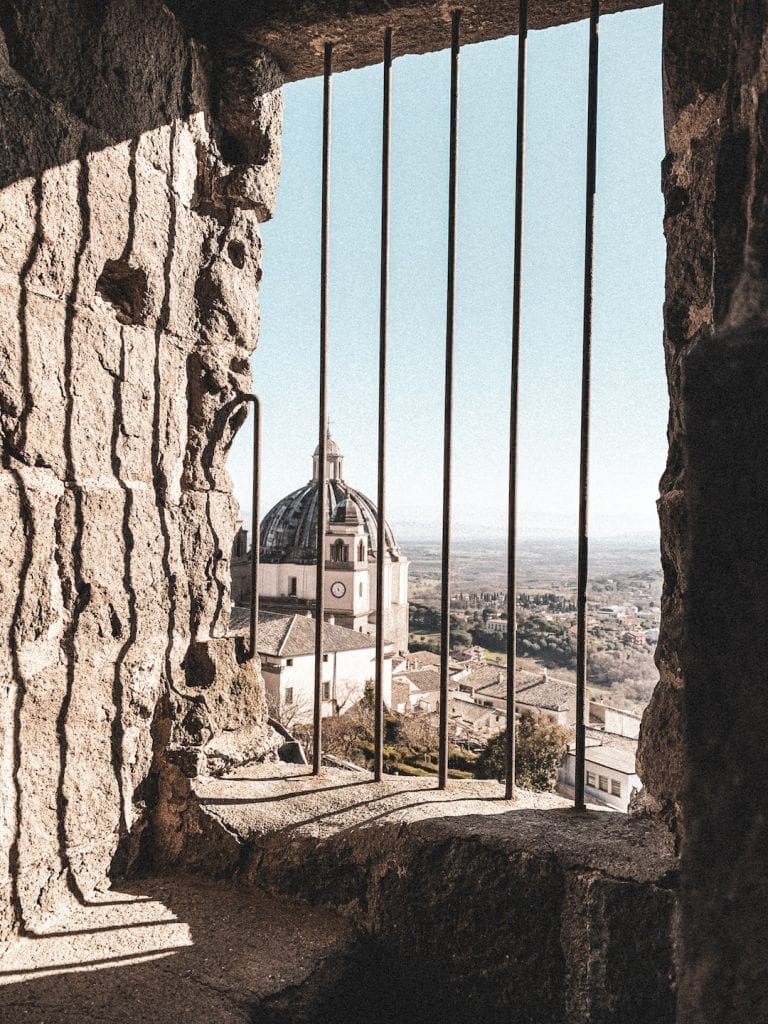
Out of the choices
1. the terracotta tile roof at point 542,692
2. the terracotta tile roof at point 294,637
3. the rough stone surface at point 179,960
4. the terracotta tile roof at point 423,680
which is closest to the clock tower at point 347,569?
the terracotta tile roof at point 423,680

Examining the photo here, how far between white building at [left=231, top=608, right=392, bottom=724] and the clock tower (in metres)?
11.8

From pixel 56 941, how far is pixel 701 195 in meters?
2.11

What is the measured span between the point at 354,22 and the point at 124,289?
3.13 feet

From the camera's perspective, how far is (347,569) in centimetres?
3288

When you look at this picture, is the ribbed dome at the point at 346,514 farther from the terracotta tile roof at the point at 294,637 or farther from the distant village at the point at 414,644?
the terracotta tile roof at the point at 294,637

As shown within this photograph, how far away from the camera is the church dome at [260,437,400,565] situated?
32.9 meters

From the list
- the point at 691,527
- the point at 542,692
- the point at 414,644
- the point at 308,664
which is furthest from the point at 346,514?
the point at 691,527

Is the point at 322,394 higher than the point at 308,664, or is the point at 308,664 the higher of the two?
the point at 322,394

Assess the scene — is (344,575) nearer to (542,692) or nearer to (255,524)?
(542,692)

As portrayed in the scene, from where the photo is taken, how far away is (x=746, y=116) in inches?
30.2

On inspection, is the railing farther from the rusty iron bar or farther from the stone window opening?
the stone window opening

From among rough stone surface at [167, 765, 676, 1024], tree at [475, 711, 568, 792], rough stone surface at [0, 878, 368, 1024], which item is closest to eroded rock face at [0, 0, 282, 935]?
rough stone surface at [0, 878, 368, 1024]

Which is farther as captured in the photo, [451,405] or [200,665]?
[200,665]

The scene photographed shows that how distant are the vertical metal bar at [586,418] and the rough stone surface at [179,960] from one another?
0.69 meters
